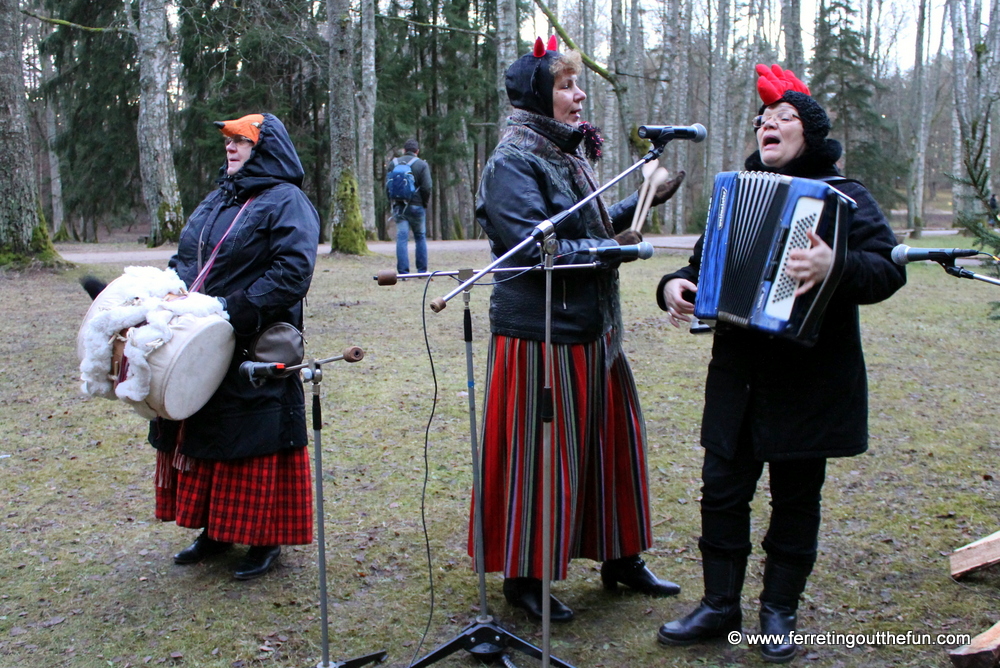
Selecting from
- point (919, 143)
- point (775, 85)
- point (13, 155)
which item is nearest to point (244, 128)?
point (775, 85)

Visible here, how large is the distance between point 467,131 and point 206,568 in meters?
25.8

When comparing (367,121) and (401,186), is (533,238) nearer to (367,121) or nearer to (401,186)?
(401,186)

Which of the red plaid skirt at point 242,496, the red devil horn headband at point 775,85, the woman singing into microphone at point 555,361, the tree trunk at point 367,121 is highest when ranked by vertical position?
the tree trunk at point 367,121

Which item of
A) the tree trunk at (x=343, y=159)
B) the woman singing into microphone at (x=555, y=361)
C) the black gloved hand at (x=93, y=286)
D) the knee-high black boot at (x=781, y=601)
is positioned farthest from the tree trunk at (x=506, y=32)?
the knee-high black boot at (x=781, y=601)

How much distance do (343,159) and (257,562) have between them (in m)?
12.1

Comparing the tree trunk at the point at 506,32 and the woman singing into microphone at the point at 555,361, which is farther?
the tree trunk at the point at 506,32

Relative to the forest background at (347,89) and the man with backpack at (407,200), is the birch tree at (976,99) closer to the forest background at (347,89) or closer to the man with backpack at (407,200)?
the forest background at (347,89)

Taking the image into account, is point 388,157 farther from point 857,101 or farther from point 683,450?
point 683,450

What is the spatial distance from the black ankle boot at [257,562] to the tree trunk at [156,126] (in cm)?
1325

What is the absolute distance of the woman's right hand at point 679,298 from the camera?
2.98 metres

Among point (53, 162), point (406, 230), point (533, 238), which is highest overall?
point (53, 162)

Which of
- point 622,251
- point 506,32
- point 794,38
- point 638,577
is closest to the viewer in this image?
point 622,251

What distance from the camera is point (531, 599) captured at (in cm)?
331

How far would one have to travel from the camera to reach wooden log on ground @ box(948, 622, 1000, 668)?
8.77 ft
